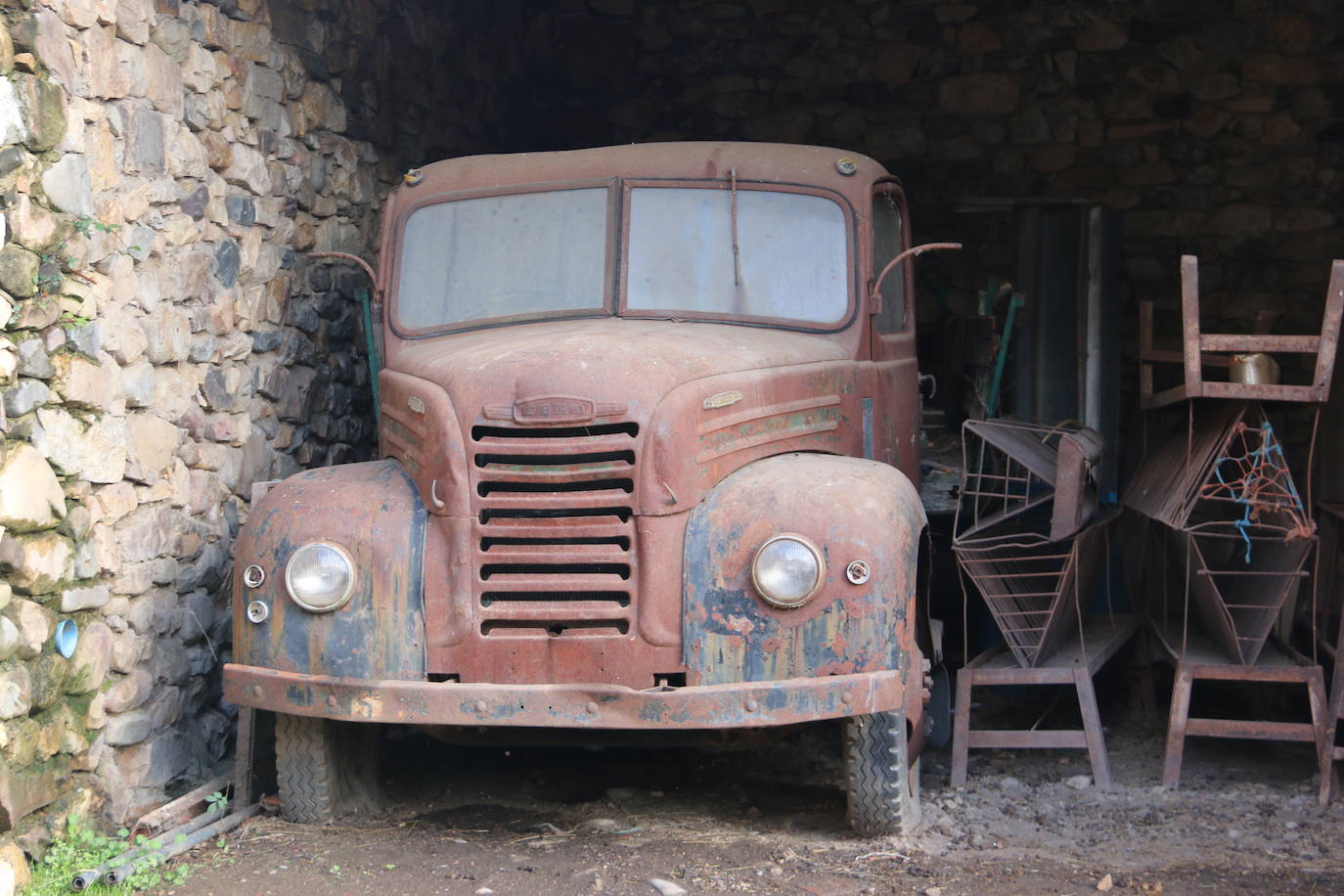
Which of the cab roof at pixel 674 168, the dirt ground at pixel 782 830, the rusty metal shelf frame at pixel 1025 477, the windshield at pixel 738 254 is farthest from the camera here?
the cab roof at pixel 674 168

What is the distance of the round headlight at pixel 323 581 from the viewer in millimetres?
4402

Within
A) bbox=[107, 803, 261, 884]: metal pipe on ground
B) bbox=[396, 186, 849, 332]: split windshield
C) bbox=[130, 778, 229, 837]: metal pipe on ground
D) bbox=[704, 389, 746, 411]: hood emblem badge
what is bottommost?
bbox=[107, 803, 261, 884]: metal pipe on ground

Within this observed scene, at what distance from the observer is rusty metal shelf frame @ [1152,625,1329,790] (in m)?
5.39

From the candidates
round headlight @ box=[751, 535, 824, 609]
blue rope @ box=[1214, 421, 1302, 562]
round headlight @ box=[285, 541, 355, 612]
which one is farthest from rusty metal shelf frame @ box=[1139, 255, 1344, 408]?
Result: round headlight @ box=[285, 541, 355, 612]

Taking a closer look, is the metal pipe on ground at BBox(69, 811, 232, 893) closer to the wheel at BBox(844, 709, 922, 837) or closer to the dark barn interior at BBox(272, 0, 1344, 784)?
the wheel at BBox(844, 709, 922, 837)

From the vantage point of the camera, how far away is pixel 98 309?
4.73 metres

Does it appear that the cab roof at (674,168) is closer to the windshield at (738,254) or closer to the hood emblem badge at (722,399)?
the windshield at (738,254)

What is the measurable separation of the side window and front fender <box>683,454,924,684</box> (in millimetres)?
1491

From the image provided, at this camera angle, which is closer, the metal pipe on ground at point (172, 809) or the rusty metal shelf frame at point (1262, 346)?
the metal pipe on ground at point (172, 809)

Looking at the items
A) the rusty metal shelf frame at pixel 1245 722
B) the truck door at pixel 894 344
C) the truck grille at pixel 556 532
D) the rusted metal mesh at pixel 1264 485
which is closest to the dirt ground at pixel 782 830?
the rusty metal shelf frame at pixel 1245 722

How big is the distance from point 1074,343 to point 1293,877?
12.6 ft

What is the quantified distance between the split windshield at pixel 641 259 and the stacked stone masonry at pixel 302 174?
0.89 metres

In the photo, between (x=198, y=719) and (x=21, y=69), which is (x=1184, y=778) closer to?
(x=198, y=719)

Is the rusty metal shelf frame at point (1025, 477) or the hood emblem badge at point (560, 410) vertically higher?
the hood emblem badge at point (560, 410)
